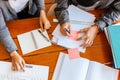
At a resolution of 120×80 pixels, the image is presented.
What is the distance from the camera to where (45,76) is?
1.12 m

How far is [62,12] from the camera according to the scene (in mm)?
1276

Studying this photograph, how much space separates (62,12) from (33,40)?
219mm

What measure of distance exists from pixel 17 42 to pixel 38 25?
14 cm

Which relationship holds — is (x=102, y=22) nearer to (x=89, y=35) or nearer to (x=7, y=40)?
(x=89, y=35)

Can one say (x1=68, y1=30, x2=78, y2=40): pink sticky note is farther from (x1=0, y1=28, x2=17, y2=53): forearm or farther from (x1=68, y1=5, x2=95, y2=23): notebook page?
Answer: (x1=0, y1=28, x2=17, y2=53): forearm

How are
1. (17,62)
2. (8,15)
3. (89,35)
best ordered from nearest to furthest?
(17,62), (89,35), (8,15)

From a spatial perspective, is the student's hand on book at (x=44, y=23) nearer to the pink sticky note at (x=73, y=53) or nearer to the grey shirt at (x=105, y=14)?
the grey shirt at (x=105, y=14)

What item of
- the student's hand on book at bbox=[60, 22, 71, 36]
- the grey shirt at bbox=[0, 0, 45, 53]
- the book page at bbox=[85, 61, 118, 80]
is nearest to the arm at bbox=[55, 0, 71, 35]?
the student's hand on book at bbox=[60, 22, 71, 36]

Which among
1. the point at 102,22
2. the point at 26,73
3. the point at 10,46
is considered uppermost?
the point at 102,22

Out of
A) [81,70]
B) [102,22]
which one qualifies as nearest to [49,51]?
[81,70]

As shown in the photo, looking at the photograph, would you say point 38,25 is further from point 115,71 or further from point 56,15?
point 115,71

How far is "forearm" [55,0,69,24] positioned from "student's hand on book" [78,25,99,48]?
0.36 feet

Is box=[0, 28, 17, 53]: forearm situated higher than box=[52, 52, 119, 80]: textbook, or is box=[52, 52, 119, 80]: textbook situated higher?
box=[0, 28, 17, 53]: forearm

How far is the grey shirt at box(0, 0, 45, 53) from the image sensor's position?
45.6 inches
